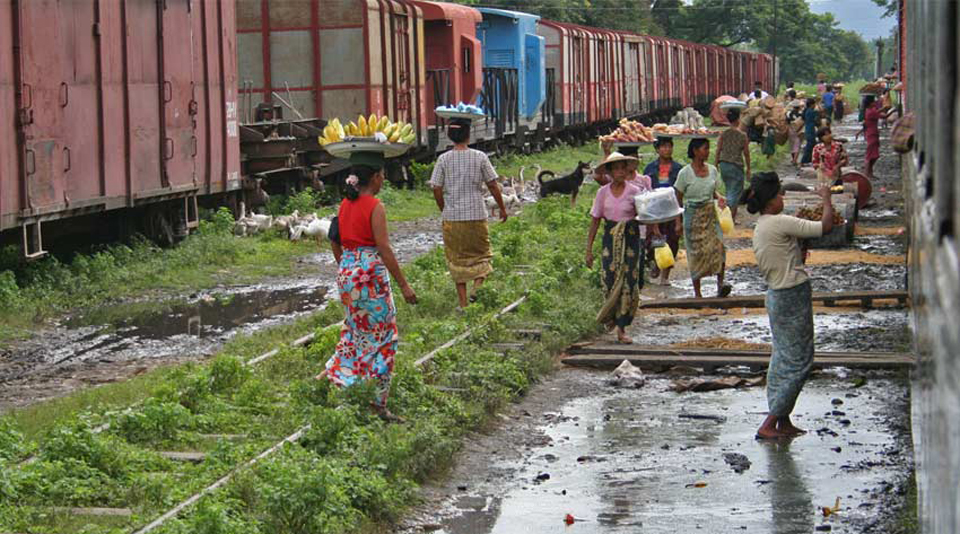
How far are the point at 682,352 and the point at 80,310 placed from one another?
6.04 m

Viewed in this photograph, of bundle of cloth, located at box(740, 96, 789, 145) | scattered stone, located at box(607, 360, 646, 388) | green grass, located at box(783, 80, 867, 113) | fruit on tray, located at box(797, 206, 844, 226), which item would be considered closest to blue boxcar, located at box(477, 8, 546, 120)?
bundle of cloth, located at box(740, 96, 789, 145)

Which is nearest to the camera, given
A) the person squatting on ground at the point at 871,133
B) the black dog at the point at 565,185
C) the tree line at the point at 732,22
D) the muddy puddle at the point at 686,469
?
the muddy puddle at the point at 686,469

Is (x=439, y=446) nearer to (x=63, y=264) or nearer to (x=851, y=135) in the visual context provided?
(x=63, y=264)

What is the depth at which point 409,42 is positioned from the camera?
26.4 m

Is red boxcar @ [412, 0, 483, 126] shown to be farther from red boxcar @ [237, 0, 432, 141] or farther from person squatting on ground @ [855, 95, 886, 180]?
person squatting on ground @ [855, 95, 886, 180]

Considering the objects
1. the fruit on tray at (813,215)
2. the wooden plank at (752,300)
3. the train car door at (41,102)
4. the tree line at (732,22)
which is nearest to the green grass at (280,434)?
the wooden plank at (752,300)

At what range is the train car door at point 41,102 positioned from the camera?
12.8m

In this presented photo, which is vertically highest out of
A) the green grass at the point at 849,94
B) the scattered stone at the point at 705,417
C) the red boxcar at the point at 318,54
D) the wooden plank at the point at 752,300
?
the green grass at the point at 849,94

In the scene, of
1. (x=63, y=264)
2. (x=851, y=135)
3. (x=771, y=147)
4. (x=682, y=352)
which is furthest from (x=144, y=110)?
(x=851, y=135)

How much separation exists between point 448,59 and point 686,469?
21.8 metres

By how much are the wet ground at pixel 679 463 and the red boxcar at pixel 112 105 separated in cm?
553

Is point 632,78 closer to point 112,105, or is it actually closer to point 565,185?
point 565,185

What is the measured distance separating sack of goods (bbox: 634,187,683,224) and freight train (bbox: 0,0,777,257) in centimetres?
544

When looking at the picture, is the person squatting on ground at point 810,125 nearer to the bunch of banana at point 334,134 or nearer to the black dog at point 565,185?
the black dog at point 565,185
